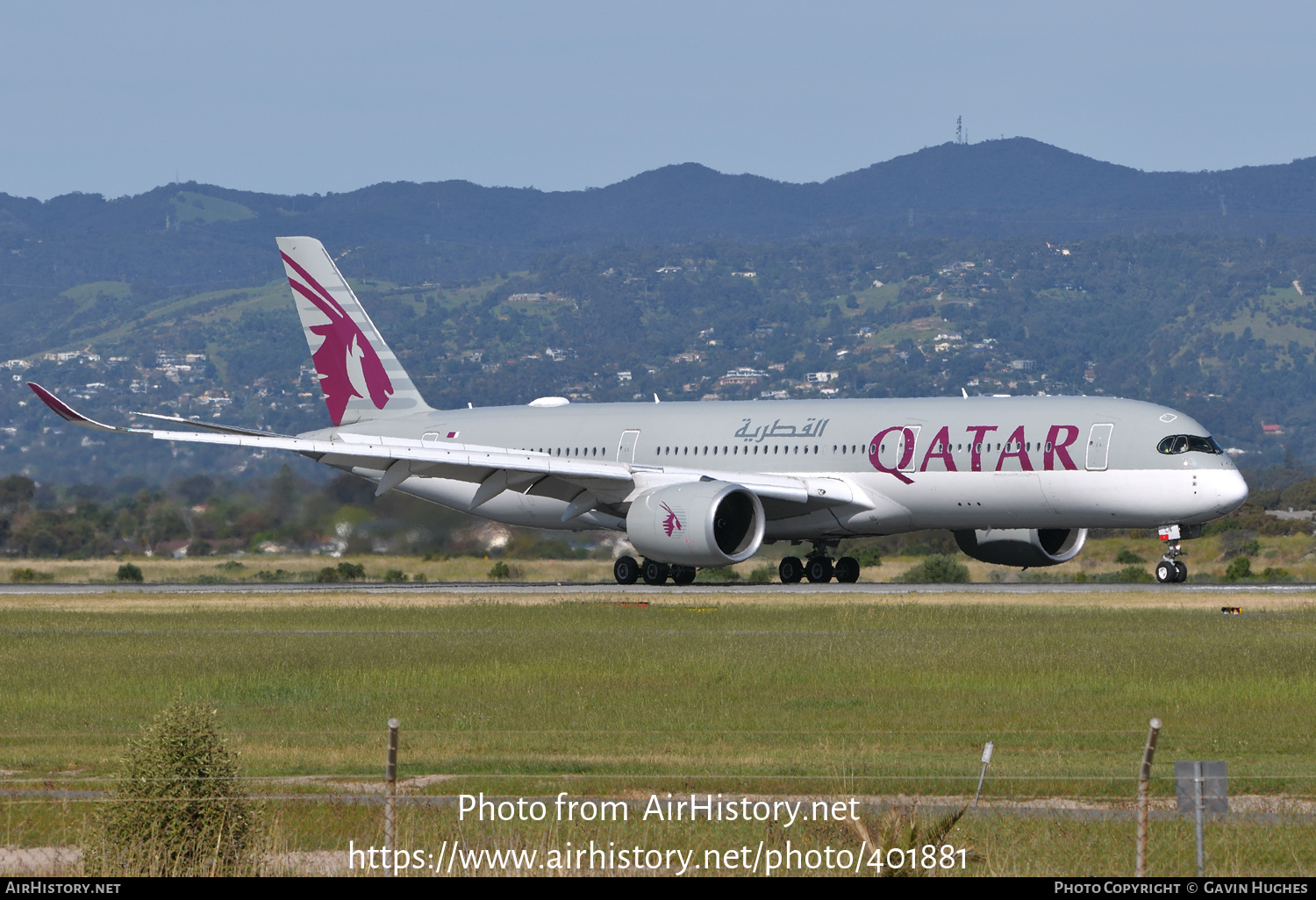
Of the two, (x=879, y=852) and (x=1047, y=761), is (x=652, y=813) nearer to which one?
(x=879, y=852)

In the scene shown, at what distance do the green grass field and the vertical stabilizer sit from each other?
17.1m

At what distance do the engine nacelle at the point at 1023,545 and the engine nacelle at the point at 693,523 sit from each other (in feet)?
18.6

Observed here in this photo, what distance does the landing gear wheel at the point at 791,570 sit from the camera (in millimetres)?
44000

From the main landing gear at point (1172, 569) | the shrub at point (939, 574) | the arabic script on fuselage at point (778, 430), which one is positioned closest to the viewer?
the main landing gear at point (1172, 569)

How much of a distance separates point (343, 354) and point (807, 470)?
14.4 m

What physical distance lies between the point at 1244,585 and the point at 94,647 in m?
24.0

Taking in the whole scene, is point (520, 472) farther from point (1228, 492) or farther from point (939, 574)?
point (1228, 492)

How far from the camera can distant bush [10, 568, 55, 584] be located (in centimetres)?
5181

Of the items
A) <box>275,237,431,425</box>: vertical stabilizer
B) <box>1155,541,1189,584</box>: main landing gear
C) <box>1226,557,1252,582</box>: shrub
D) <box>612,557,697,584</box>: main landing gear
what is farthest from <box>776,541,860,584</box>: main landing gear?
<box>275,237,431,425</box>: vertical stabilizer

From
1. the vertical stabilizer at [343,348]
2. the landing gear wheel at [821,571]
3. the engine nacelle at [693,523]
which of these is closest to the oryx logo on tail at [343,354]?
the vertical stabilizer at [343,348]

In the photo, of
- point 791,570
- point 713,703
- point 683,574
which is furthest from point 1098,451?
point 713,703

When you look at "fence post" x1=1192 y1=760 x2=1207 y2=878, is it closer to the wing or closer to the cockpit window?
the cockpit window

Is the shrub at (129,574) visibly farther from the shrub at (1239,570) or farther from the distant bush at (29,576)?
the shrub at (1239,570)

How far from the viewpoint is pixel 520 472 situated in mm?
41688
